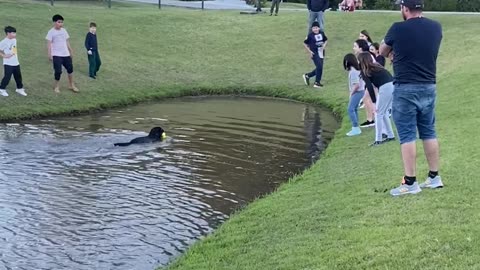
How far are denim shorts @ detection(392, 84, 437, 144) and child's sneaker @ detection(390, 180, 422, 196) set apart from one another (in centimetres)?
53

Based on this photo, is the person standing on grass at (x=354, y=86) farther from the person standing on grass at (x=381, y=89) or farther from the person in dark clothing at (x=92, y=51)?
the person in dark clothing at (x=92, y=51)

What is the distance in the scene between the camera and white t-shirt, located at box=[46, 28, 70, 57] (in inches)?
739

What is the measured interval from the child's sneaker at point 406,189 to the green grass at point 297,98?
0.44 ft

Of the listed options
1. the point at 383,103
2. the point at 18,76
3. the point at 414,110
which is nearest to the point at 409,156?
the point at 414,110

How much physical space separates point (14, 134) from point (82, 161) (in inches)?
122

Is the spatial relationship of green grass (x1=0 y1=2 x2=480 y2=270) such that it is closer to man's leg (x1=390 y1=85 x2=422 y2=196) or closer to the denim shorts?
man's leg (x1=390 y1=85 x2=422 y2=196)

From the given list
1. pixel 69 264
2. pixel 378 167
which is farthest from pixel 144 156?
pixel 69 264

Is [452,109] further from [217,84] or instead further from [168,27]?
[168,27]

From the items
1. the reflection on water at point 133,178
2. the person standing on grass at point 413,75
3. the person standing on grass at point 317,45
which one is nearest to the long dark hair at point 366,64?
the reflection on water at point 133,178

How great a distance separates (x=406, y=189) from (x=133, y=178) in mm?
4738

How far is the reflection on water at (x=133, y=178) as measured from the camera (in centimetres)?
790

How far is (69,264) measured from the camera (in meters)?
7.30

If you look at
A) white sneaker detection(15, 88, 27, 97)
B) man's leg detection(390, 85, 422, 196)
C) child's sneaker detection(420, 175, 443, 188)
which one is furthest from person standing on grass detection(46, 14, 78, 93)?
child's sneaker detection(420, 175, 443, 188)

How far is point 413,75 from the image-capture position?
7.45 metres
